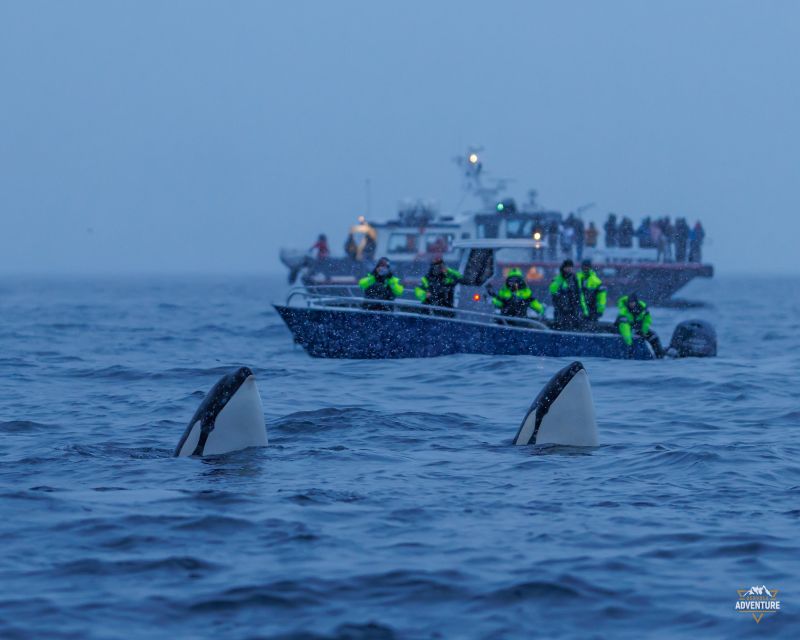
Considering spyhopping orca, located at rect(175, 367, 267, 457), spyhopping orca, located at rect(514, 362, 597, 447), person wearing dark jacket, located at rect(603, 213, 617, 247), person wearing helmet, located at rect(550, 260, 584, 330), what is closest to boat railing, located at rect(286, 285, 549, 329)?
person wearing helmet, located at rect(550, 260, 584, 330)

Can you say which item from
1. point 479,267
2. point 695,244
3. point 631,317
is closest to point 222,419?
point 631,317

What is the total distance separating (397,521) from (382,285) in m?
12.2

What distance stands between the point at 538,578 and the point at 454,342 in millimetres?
13526

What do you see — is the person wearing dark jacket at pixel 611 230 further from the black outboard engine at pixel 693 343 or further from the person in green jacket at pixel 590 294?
the person in green jacket at pixel 590 294

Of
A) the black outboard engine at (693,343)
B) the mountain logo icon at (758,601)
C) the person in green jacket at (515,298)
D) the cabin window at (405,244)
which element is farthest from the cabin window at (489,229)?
the mountain logo icon at (758,601)

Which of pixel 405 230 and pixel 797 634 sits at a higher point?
pixel 405 230

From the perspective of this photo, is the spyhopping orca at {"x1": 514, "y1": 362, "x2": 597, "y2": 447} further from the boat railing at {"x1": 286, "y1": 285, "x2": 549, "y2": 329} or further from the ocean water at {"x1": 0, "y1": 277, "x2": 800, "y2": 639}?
the boat railing at {"x1": 286, "y1": 285, "x2": 549, "y2": 329}

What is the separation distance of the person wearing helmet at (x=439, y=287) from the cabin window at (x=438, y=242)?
59.7 feet

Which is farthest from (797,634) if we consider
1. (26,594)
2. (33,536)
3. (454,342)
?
(454,342)

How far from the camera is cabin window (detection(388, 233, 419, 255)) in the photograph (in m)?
40.7

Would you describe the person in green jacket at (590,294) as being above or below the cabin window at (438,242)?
below

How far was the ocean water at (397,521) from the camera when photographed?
19.5 feet

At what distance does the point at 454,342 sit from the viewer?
19984mm

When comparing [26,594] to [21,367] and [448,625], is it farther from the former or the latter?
[21,367]
